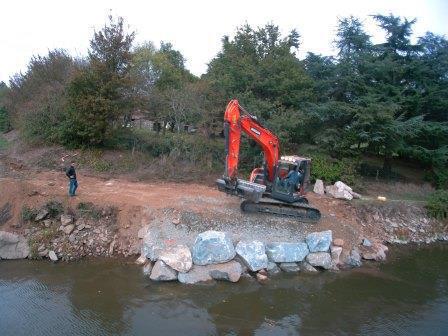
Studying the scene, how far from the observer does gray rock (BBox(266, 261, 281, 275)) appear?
468 inches

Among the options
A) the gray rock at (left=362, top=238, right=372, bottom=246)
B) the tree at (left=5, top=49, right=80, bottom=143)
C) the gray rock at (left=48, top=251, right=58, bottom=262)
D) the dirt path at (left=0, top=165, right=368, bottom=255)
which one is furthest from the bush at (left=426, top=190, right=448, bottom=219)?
the tree at (left=5, top=49, right=80, bottom=143)

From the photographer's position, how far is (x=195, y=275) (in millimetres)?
10992

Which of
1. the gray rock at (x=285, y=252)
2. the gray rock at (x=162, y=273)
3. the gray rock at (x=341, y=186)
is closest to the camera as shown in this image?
the gray rock at (x=162, y=273)

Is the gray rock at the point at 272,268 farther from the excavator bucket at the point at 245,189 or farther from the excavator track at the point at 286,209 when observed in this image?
the excavator track at the point at 286,209

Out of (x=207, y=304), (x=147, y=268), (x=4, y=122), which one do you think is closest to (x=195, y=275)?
(x=207, y=304)

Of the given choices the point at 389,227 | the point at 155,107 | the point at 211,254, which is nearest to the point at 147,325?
the point at 211,254

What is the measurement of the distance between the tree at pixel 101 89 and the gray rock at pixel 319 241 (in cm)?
1084

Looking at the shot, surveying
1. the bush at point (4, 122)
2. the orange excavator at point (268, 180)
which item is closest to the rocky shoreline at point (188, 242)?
the orange excavator at point (268, 180)

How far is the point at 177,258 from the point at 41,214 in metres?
4.99

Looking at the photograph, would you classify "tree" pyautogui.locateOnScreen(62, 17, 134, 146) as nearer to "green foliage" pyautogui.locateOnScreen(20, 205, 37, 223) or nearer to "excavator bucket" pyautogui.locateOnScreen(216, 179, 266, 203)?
"green foliage" pyautogui.locateOnScreen(20, 205, 37, 223)

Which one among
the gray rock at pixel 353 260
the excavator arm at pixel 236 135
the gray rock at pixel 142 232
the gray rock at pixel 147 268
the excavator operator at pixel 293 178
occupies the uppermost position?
the excavator arm at pixel 236 135

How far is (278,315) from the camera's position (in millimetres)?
9695

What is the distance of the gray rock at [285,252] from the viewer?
476 inches

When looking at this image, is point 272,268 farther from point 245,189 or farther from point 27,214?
point 27,214
